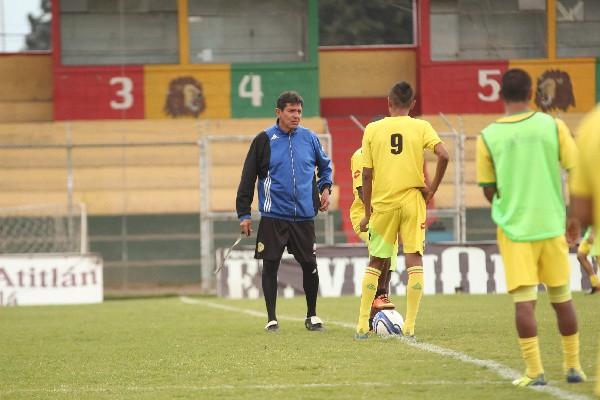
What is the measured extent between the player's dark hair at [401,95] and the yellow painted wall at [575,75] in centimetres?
1859

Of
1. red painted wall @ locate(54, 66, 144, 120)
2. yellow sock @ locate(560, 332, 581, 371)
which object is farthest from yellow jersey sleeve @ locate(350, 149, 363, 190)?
red painted wall @ locate(54, 66, 144, 120)

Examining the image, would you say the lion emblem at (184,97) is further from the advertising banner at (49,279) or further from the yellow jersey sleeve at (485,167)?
the yellow jersey sleeve at (485,167)

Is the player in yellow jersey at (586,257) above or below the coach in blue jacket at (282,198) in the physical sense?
below

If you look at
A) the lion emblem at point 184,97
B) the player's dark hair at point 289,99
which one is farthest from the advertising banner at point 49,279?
the player's dark hair at point 289,99

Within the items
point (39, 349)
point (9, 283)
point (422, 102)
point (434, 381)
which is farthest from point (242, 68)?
point (434, 381)

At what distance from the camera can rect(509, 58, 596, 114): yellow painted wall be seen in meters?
28.1

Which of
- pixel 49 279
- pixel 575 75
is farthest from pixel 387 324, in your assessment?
pixel 575 75

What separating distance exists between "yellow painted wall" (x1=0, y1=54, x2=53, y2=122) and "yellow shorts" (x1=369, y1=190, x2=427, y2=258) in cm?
1974

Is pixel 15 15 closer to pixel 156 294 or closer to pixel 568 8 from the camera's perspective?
pixel 156 294

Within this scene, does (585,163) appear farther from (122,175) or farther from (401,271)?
(122,175)

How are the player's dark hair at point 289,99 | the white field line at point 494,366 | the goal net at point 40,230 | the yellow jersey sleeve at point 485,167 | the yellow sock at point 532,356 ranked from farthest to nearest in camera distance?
the goal net at point 40,230, the player's dark hair at point 289,99, the yellow jersey sleeve at point 485,167, the yellow sock at point 532,356, the white field line at point 494,366

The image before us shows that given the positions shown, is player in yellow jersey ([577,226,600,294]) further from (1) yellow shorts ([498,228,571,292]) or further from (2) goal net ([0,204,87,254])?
(1) yellow shorts ([498,228,571,292])

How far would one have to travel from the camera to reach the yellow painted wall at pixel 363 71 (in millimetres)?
29375

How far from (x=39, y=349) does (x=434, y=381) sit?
456 centimetres
